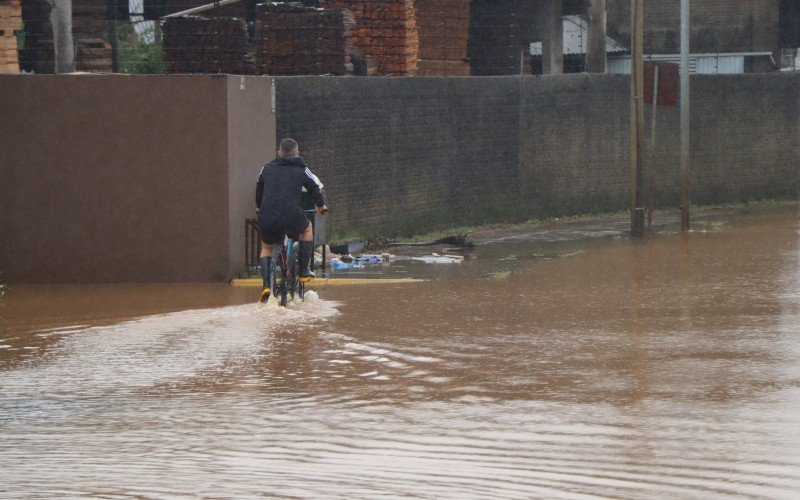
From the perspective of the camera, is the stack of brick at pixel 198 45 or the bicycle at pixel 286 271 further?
the stack of brick at pixel 198 45

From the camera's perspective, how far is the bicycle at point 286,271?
48.2 ft

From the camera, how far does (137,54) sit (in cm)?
3394

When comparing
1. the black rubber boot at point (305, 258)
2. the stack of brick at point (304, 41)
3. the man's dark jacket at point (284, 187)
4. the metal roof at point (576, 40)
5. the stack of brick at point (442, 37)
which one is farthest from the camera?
the metal roof at point (576, 40)

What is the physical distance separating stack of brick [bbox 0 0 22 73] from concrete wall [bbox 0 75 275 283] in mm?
2437

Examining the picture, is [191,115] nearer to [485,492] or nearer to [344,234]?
[344,234]

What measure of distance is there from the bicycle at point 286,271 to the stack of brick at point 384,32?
10.3 metres

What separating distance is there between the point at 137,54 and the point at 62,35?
13360 mm

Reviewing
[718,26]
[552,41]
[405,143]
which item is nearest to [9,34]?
[405,143]

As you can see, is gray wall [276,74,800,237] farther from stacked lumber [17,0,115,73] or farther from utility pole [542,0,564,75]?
utility pole [542,0,564,75]

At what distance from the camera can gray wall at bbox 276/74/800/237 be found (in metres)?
21.4

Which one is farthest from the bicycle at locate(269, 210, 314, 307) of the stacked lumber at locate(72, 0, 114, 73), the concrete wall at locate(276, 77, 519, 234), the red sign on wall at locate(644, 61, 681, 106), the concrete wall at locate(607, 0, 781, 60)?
the concrete wall at locate(607, 0, 781, 60)

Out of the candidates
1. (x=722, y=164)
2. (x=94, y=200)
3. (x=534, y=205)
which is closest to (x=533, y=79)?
(x=534, y=205)

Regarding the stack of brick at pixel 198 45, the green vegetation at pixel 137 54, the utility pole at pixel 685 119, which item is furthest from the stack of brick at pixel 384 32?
the green vegetation at pixel 137 54

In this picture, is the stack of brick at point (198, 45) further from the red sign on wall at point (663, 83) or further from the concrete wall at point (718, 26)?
the concrete wall at point (718, 26)
